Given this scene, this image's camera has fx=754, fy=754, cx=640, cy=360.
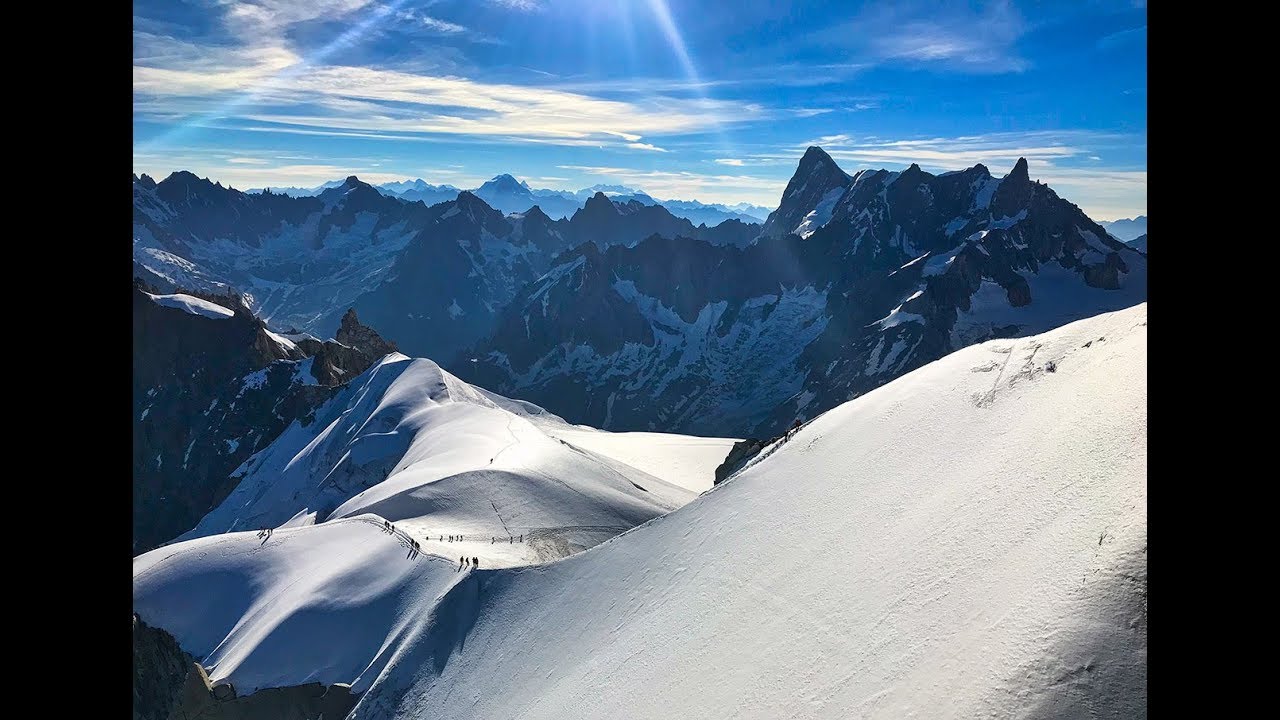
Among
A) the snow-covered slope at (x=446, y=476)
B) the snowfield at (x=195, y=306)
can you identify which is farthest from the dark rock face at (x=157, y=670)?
the snowfield at (x=195, y=306)

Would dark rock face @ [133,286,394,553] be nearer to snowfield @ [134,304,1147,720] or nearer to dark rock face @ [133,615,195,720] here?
dark rock face @ [133,615,195,720]

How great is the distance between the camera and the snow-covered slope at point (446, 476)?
4266 cm

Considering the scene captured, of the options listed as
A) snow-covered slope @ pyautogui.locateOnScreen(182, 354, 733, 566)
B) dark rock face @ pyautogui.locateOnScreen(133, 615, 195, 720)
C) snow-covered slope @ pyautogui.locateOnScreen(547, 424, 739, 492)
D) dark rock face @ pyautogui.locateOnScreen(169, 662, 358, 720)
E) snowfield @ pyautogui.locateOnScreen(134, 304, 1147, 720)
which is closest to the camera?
snowfield @ pyautogui.locateOnScreen(134, 304, 1147, 720)

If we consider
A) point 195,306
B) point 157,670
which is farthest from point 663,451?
point 195,306

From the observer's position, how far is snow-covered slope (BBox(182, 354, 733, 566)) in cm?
4266

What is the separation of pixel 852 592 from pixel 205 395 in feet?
502

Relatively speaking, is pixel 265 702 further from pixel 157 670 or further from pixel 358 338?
pixel 358 338

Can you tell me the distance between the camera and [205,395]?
142 metres

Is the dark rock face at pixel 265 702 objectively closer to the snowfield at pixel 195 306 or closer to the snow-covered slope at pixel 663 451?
the snow-covered slope at pixel 663 451

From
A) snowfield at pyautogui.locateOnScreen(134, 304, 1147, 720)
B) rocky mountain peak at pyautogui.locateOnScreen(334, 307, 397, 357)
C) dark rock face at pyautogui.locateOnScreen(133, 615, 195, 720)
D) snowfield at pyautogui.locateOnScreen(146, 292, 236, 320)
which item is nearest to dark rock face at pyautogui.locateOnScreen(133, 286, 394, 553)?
snowfield at pyautogui.locateOnScreen(146, 292, 236, 320)

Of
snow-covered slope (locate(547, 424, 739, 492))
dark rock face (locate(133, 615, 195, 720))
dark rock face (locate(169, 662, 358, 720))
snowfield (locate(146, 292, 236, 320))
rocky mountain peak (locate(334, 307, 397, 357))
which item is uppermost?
snowfield (locate(146, 292, 236, 320))

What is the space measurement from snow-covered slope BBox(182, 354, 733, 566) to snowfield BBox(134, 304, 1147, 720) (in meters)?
6.22
